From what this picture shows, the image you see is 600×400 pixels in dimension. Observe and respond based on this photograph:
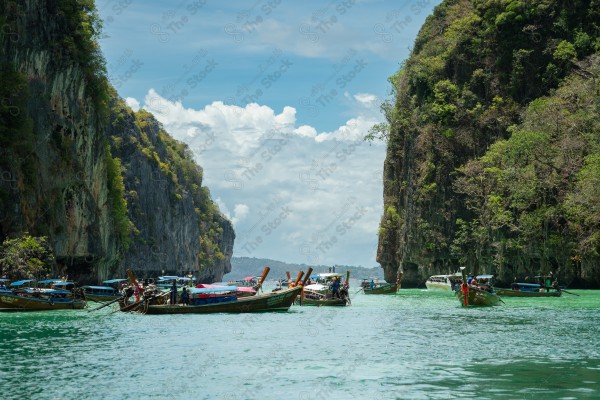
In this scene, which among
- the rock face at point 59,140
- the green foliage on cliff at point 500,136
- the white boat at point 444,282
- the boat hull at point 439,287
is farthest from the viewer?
the boat hull at point 439,287

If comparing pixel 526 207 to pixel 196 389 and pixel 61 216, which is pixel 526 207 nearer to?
pixel 61 216

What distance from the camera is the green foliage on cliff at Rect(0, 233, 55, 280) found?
49.8 m

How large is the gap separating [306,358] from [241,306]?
70.6 ft

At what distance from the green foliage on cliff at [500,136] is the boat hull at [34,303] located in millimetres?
35040

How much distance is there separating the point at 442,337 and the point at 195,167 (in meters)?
147

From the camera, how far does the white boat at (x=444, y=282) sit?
7156 centimetres

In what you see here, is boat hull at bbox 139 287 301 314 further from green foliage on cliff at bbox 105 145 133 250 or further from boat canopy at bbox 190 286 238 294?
green foliage on cliff at bbox 105 145 133 250

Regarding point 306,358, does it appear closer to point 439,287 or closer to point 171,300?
point 171,300

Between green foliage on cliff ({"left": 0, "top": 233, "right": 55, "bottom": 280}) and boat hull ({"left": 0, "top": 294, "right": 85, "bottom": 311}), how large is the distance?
6.30 m

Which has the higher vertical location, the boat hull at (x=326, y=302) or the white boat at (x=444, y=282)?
the white boat at (x=444, y=282)

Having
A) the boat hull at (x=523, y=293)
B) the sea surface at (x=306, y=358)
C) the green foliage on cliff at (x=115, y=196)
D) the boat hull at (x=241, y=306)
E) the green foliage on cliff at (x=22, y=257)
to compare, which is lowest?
the sea surface at (x=306, y=358)

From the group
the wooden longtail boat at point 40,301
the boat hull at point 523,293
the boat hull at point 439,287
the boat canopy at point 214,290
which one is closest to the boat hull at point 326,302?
the boat canopy at point 214,290

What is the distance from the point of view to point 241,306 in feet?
144

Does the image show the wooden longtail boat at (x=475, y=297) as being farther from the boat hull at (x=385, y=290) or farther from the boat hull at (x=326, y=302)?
the boat hull at (x=385, y=290)
